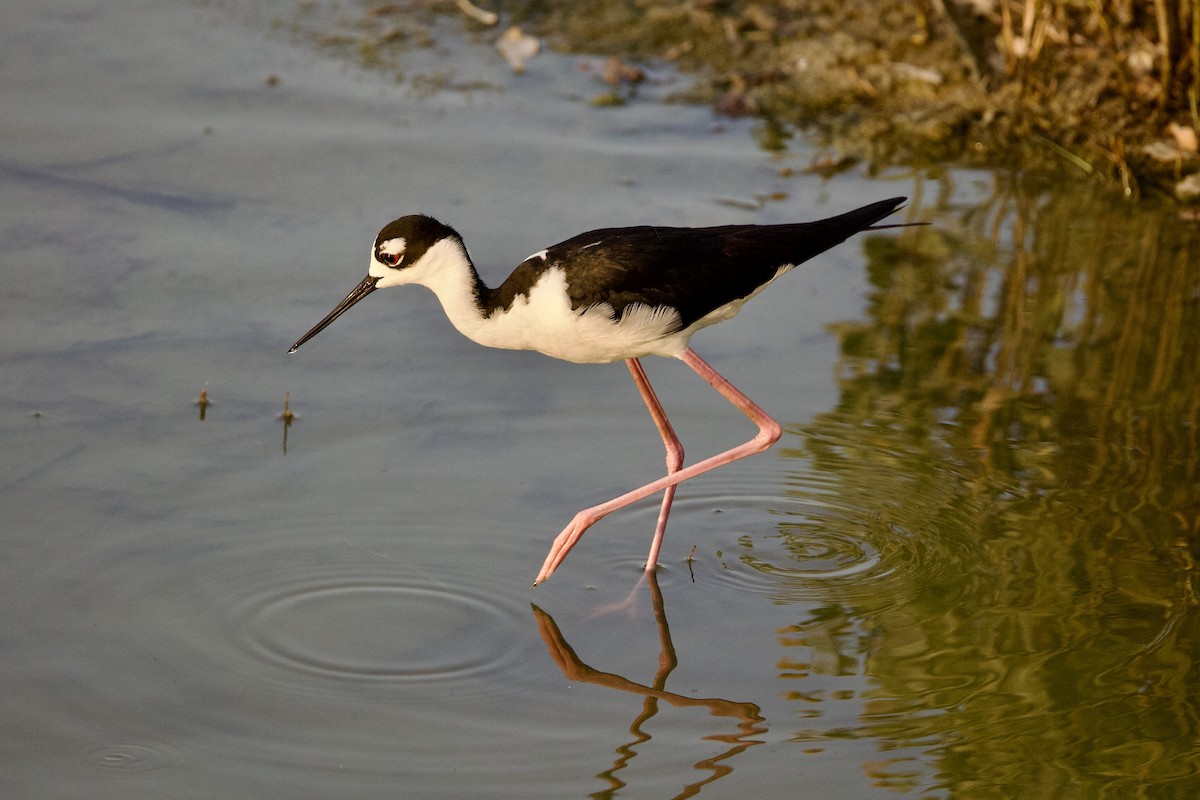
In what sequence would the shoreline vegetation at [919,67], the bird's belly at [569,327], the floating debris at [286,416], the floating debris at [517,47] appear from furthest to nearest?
the floating debris at [517,47] → the shoreline vegetation at [919,67] → the floating debris at [286,416] → the bird's belly at [569,327]

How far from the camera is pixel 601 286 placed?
4457mm

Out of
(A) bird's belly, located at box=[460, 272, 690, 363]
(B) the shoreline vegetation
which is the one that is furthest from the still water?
(A) bird's belly, located at box=[460, 272, 690, 363]

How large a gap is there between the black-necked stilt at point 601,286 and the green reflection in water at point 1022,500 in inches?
28.5

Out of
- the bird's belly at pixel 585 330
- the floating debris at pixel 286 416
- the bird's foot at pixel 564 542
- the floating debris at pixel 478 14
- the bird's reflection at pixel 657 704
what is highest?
the floating debris at pixel 478 14

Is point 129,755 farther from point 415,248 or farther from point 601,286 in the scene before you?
point 601,286

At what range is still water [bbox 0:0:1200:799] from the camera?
3826 millimetres

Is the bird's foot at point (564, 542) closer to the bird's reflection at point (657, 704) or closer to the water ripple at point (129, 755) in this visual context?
the bird's reflection at point (657, 704)

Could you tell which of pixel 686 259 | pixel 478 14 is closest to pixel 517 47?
pixel 478 14

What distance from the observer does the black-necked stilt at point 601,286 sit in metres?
4.47

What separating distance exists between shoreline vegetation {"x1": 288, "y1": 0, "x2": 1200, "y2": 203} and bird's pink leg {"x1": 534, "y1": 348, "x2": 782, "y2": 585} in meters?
2.78

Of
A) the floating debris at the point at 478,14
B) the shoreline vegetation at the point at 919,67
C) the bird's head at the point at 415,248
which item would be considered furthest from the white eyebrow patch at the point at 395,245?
the floating debris at the point at 478,14

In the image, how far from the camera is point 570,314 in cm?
444

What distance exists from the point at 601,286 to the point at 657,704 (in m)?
1.17

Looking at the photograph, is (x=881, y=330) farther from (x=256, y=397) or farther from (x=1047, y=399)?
(x=256, y=397)
